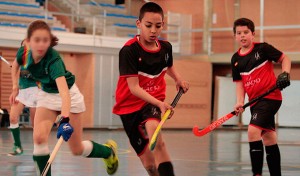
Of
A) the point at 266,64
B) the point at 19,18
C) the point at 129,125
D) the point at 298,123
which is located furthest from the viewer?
the point at 298,123

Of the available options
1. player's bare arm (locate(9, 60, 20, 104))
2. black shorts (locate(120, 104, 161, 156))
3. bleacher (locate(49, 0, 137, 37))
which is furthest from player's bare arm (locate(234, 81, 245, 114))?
bleacher (locate(49, 0, 137, 37))

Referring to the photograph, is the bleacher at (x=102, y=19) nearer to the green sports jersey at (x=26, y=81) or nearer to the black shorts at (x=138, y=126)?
the green sports jersey at (x=26, y=81)

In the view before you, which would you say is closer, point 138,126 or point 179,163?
point 138,126

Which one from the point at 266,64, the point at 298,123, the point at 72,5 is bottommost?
the point at 298,123

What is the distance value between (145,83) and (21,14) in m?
17.7

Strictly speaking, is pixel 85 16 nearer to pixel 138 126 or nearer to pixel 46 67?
pixel 46 67

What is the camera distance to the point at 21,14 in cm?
2342

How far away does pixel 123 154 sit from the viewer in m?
11.9

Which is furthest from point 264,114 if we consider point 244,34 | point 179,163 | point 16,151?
point 16,151

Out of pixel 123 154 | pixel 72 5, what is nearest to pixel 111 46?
pixel 72 5

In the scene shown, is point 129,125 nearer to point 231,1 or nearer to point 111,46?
point 111,46

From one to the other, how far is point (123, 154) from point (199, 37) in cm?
1657

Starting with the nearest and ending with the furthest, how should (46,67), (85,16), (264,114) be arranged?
(46,67), (264,114), (85,16)

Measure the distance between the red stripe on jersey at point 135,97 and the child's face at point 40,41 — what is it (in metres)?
0.74
